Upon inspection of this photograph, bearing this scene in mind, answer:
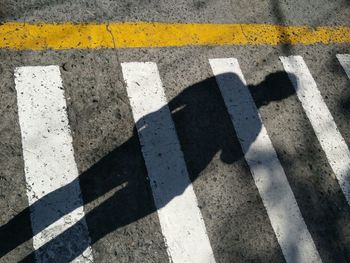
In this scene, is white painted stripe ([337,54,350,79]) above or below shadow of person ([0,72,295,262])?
below

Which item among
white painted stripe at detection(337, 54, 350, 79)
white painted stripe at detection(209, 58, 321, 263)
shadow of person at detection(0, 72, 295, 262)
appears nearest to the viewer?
shadow of person at detection(0, 72, 295, 262)

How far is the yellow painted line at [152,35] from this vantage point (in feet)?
13.0

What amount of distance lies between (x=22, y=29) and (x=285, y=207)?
2.82 m

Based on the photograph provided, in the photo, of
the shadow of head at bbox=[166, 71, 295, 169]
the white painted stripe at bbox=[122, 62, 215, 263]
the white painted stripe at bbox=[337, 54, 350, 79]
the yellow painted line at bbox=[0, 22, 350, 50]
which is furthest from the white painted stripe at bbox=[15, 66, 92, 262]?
the white painted stripe at bbox=[337, 54, 350, 79]

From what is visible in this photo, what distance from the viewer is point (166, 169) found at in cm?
372

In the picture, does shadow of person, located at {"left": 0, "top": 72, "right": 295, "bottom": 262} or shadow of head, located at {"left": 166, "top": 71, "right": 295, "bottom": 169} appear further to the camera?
shadow of head, located at {"left": 166, "top": 71, "right": 295, "bottom": 169}

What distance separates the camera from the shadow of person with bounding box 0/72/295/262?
3172 millimetres

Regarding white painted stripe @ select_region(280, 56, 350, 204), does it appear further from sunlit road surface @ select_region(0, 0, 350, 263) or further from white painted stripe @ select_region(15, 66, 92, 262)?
white painted stripe @ select_region(15, 66, 92, 262)

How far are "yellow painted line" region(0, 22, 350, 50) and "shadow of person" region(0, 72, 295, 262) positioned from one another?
52 centimetres

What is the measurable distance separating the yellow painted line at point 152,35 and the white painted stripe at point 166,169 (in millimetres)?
347

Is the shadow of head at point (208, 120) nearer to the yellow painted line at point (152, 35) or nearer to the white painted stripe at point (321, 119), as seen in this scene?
the white painted stripe at point (321, 119)

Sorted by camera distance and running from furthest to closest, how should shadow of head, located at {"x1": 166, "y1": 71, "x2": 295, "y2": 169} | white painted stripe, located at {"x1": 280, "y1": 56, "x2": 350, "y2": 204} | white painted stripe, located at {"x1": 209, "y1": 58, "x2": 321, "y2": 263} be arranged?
white painted stripe, located at {"x1": 280, "y1": 56, "x2": 350, "y2": 204} → shadow of head, located at {"x1": 166, "y1": 71, "x2": 295, "y2": 169} → white painted stripe, located at {"x1": 209, "y1": 58, "x2": 321, "y2": 263}

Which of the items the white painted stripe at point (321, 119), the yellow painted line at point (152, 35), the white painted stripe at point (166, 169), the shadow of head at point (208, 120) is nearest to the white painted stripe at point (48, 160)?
the yellow painted line at point (152, 35)

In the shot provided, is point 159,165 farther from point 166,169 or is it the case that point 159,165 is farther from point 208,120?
point 208,120
